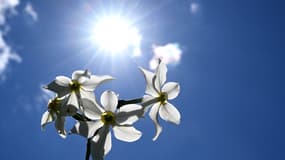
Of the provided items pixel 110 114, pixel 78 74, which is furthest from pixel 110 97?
pixel 78 74

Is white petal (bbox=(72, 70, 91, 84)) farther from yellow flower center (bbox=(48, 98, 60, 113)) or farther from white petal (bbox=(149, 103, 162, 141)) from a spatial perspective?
white petal (bbox=(149, 103, 162, 141))

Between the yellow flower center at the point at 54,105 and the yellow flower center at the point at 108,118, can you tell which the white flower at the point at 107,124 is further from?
the yellow flower center at the point at 54,105

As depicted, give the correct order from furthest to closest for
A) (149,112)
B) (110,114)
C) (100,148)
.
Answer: (149,112)
(110,114)
(100,148)

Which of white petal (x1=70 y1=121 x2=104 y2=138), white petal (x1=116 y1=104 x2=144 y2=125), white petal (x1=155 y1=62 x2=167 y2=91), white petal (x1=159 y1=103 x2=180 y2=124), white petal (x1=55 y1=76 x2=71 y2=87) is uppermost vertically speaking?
white petal (x1=155 y1=62 x2=167 y2=91)

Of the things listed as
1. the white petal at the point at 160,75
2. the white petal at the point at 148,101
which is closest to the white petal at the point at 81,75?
the white petal at the point at 148,101

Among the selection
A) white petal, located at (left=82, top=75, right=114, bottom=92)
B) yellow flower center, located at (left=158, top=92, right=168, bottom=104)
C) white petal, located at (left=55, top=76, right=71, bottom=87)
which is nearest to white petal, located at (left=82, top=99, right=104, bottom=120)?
white petal, located at (left=82, top=75, right=114, bottom=92)

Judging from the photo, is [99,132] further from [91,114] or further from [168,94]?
[168,94]
